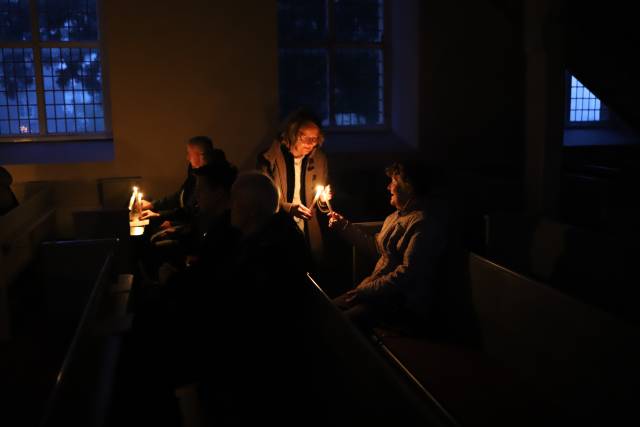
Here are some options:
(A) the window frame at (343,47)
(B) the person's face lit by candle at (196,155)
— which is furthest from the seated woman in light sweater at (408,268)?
(A) the window frame at (343,47)

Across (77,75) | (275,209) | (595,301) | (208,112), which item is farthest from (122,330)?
(77,75)

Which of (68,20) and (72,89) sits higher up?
(68,20)

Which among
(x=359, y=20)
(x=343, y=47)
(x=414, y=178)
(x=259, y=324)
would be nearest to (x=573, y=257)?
(x=414, y=178)

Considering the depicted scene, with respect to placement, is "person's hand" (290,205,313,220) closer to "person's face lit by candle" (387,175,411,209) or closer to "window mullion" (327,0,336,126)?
"person's face lit by candle" (387,175,411,209)

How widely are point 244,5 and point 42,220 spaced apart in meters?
3.00

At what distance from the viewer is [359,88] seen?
8445mm

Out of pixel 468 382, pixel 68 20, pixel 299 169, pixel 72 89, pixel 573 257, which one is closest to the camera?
pixel 468 382

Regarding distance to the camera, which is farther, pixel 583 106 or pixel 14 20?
pixel 583 106

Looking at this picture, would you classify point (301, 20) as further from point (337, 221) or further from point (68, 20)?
point (337, 221)

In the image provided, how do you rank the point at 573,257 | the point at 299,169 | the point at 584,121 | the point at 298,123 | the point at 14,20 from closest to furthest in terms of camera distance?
1. the point at 573,257
2. the point at 298,123
3. the point at 299,169
4. the point at 14,20
5. the point at 584,121

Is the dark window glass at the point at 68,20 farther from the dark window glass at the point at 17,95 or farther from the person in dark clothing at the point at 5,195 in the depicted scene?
the person in dark clothing at the point at 5,195

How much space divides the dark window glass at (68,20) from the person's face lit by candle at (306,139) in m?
4.13

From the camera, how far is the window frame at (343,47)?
822cm

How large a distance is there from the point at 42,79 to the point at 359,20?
3.60 meters
